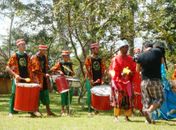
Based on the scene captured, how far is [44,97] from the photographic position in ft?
40.8

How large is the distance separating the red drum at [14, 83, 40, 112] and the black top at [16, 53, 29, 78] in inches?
18.3

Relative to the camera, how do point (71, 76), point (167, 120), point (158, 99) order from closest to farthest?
point (158, 99), point (167, 120), point (71, 76)

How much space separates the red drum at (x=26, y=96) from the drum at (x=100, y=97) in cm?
156

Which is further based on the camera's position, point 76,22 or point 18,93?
point 76,22

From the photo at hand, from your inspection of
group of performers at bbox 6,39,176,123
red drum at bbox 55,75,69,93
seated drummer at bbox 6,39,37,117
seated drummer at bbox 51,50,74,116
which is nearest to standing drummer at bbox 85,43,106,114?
group of performers at bbox 6,39,176,123

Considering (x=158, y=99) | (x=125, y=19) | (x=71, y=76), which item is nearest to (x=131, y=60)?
(x=158, y=99)

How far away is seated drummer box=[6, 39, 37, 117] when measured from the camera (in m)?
11.5

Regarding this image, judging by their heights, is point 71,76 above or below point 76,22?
below

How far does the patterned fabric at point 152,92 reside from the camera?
9.50m

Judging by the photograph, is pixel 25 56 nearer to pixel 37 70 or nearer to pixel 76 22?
pixel 37 70

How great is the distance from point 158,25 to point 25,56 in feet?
18.4

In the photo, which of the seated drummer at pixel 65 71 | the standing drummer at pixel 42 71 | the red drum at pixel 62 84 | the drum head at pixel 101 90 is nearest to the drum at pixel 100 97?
the drum head at pixel 101 90

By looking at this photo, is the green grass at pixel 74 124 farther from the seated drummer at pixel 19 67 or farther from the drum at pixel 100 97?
the drum at pixel 100 97

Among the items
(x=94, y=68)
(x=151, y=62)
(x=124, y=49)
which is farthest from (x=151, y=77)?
(x=94, y=68)
